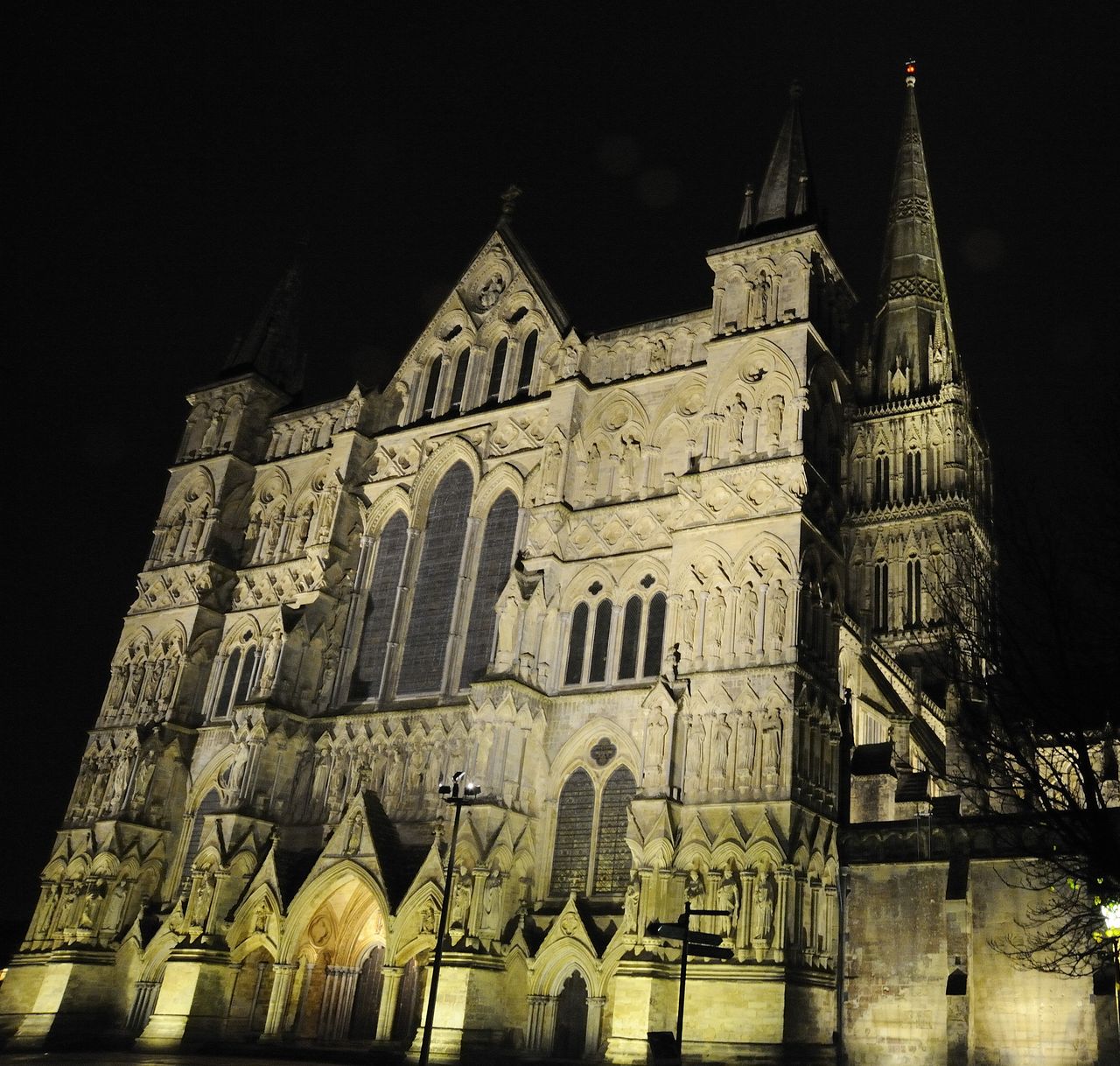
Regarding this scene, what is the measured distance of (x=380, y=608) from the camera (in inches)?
1428

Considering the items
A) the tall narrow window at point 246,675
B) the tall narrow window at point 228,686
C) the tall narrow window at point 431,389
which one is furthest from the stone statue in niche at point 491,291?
the tall narrow window at point 228,686

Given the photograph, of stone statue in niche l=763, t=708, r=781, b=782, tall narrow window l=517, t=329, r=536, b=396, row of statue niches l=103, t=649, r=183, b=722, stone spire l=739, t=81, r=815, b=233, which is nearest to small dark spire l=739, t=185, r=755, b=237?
stone spire l=739, t=81, r=815, b=233

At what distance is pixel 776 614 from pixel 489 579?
383 inches

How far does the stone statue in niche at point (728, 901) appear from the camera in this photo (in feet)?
83.1

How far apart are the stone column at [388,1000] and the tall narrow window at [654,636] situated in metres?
9.48

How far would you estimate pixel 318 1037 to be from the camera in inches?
1181

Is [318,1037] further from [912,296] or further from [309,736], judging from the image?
[912,296]

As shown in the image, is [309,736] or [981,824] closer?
[981,824]

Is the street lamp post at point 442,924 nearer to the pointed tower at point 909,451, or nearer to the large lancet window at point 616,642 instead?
the large lancet window at point 616,642

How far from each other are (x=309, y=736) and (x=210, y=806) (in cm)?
426

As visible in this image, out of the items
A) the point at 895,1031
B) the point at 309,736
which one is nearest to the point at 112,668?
the point at 309,736

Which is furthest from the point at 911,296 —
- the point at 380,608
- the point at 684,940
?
the point at 684,940

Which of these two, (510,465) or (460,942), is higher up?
(510,465)

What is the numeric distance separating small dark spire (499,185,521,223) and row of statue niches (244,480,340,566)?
10.9 m
